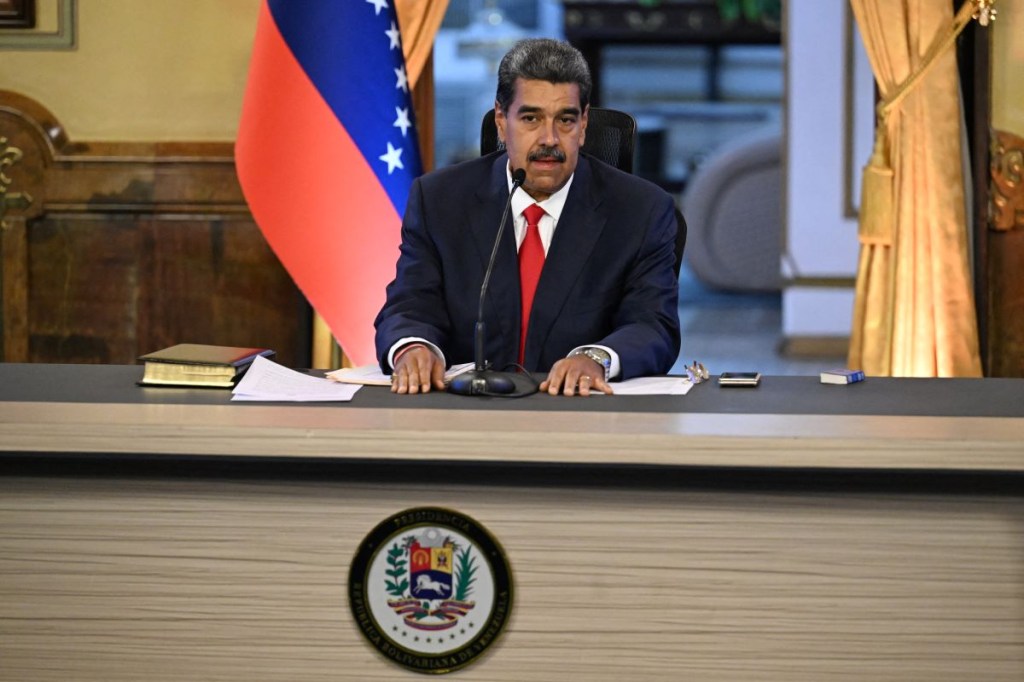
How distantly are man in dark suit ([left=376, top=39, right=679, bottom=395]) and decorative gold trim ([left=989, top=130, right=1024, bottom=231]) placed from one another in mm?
2108

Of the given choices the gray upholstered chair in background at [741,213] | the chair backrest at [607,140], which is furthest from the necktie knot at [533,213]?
the gray upholstered chair in background at [741,213]

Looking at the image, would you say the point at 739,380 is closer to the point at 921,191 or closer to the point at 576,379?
the point at 576,379

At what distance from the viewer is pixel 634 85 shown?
11.0m

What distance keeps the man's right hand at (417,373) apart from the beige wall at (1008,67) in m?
2.82

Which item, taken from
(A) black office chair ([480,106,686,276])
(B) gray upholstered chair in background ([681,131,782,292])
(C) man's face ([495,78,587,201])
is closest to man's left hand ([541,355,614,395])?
(C) man's face ([495,78,587,201])

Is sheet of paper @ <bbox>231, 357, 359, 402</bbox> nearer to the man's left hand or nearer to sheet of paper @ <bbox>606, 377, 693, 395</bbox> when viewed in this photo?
the man's left hand

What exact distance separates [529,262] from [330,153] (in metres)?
1.47

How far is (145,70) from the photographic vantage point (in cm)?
446

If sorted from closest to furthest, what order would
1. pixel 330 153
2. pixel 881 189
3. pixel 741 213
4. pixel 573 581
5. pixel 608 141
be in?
pixel 573 581
pixel 608 141
pixel 330 153
pixel 881 189
pixel 741 213

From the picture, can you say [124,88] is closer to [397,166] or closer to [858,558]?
[397,166]

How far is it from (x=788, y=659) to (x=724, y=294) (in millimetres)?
7975

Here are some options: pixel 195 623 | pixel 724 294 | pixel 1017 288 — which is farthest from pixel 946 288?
pixel 724 294

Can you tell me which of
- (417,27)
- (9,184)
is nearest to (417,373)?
(417,27)

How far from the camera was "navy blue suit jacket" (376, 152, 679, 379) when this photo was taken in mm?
2617
